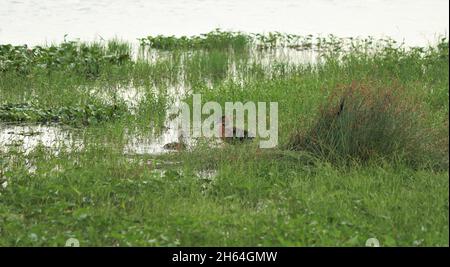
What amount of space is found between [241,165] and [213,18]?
1065 centimetres

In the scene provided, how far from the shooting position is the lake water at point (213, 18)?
53.9 ft

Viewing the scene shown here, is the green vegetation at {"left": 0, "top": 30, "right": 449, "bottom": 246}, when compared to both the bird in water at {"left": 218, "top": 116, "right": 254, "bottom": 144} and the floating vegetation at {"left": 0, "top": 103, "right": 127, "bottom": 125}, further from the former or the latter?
the bird in water at {"left": 218, "top": 116, "right": 254, "bottom": 144}

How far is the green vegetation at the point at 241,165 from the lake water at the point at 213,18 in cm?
396

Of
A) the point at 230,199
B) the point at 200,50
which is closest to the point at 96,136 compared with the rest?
the point at 230,199

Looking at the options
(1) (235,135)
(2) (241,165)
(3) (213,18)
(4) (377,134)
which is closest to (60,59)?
(1) (235,135)

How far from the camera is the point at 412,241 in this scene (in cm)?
639

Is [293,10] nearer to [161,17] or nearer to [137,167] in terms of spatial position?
[161,17]

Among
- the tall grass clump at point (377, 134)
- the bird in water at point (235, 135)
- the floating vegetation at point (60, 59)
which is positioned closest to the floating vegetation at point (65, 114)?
the bird in water at point (235, 135)

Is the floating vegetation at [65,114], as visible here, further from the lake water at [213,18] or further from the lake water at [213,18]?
the lake water at [213,18]

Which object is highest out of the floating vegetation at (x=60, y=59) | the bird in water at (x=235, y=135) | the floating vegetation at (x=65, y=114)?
the floating vegetation at (x=60, y=59)

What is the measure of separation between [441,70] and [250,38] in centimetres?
400

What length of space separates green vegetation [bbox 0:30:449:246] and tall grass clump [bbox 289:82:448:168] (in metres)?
0.01

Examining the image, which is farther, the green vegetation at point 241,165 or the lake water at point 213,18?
the lake water at point 213,18
